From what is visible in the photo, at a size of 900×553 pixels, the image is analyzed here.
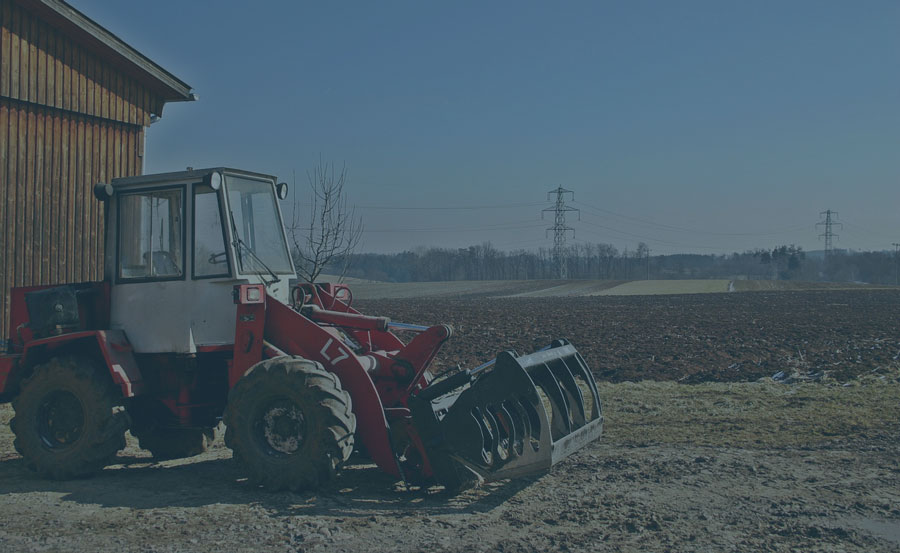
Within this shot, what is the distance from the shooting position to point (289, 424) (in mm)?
6512

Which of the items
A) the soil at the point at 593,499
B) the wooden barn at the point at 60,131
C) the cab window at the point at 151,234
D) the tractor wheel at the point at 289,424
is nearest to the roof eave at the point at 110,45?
the wooden barn at the point at 60,131

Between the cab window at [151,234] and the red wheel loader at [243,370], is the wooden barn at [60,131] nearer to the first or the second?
the red wheel loader at [243,370]

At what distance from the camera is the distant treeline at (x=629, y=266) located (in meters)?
127

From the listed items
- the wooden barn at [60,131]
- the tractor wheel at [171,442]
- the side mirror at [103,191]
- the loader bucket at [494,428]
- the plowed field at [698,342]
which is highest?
the wooden barn at [60,131]

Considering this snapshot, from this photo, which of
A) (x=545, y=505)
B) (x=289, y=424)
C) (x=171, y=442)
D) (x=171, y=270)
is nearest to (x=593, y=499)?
(x=545, y=505)

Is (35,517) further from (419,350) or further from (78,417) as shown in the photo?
(419,350)

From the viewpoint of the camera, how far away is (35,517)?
5945mm

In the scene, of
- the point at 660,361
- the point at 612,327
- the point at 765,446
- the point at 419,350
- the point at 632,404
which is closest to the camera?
the point at 419,350

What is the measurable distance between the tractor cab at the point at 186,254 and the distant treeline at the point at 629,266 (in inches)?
4211

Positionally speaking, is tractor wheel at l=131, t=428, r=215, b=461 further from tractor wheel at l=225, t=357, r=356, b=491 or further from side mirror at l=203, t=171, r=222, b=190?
side mirror at l=203, t=171, r=222, b=190

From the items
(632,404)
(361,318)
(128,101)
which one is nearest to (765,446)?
(632,404)

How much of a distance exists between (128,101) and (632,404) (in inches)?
398

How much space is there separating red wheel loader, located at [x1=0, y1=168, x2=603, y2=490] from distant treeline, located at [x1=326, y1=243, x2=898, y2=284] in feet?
351

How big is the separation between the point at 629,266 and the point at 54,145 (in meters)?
140
